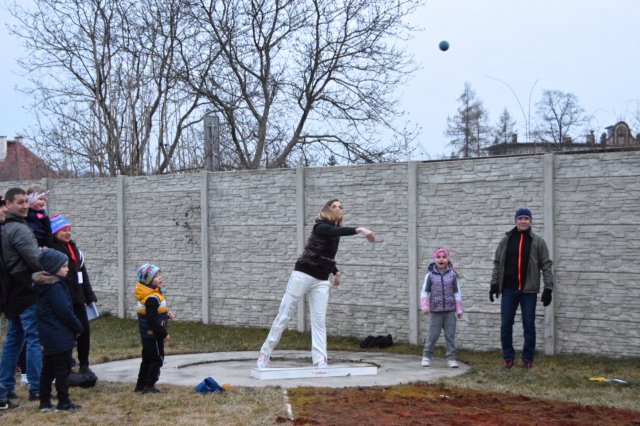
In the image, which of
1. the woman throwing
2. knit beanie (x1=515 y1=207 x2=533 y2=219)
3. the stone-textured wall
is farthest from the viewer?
the stone-textured wall

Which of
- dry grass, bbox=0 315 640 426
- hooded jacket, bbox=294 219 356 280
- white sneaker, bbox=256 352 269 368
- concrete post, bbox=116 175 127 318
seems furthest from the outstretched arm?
concrete post, bbox=116 175 127 318

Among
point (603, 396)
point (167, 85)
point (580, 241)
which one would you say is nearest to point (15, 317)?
point (603, 396)

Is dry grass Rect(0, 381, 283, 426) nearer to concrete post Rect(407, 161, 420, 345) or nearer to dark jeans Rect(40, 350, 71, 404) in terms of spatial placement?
dark jeans Rect(40, 350, 71, 404)

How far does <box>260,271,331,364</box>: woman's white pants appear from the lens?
9.87m

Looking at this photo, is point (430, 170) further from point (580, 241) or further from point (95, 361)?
point (95, 361)

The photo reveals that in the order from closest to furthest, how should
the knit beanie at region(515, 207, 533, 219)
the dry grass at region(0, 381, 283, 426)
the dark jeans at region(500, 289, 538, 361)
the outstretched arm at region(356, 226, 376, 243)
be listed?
the dry grass at region(0, 381, 283, 426)
the outstretched arm at region(356, 226, 376, 243)
the dark jeans at region(500, 289, 538, 361)
the knit beanie at region(515, 207, 533, 219)

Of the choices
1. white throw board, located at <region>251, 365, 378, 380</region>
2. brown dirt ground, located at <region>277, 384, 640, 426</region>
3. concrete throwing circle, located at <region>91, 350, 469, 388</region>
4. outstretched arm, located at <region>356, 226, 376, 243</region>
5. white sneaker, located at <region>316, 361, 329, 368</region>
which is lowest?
concrete throwing circle, located at <region>91, 350, 469, 388</region>

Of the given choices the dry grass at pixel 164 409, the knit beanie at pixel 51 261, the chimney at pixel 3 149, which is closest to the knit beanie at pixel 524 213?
the dry grass at pixel 164 409

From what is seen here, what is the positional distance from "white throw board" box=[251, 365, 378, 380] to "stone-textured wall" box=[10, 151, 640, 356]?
257cm

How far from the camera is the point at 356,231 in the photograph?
909cm

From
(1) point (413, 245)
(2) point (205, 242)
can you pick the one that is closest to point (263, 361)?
(1) point (413, 245)

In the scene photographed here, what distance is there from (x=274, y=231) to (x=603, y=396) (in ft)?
22.2

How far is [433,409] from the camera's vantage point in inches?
309

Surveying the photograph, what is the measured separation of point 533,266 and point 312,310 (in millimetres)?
2693
